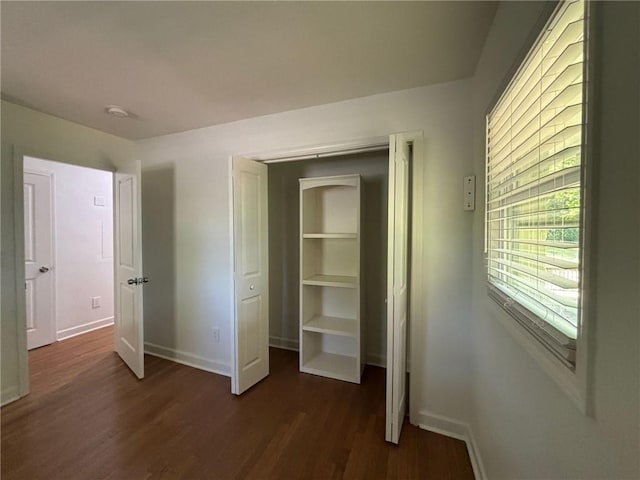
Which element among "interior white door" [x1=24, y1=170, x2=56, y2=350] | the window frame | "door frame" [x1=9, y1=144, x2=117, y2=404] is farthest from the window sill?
"interior white door" [x1=24, y1=170, x2=56, y2=350]

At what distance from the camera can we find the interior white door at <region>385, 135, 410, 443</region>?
5.40 feet

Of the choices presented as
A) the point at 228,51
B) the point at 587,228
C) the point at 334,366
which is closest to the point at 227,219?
the point at 228,51

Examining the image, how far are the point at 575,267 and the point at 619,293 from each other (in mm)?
148

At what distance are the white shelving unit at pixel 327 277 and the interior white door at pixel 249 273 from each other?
1.25ft

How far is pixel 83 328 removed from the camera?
3.60 meters

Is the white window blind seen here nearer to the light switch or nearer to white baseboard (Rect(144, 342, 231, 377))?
the light switch

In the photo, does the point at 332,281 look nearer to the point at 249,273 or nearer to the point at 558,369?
the point at 249,273

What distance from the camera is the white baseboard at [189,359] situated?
263 cm

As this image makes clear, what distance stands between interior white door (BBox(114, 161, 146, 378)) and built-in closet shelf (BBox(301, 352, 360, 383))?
156cm

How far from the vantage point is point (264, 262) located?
2568mm

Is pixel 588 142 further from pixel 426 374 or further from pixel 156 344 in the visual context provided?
pixel 156 344

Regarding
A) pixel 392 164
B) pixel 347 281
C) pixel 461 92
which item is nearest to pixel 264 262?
pixel 347 281

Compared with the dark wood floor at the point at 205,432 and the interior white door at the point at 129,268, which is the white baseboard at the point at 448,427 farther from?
the interior white door at the point at 129,268

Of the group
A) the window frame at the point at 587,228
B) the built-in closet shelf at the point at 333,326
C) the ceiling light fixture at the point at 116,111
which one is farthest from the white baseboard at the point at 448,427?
the ceiling light fixture at the point at 116,111
